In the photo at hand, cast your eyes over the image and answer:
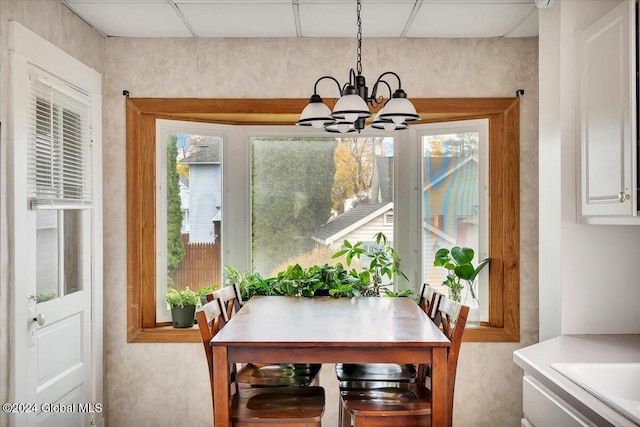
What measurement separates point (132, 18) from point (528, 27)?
241 cm

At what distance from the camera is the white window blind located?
2.77m

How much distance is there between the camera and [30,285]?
2.70 metres

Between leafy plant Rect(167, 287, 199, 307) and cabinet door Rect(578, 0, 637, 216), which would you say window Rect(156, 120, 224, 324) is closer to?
leafy plant Rect(167, 287, 199, 307)

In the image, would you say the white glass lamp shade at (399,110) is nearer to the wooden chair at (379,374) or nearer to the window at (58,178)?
the wooden chair at (379,374)

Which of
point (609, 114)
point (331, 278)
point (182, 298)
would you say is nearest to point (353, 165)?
point (331, 278)

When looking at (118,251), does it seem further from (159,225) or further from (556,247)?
(556,247)

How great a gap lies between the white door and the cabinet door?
2.52 meters

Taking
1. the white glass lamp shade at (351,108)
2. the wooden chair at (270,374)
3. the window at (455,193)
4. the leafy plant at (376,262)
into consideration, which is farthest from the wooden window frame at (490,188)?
the white glass lamp shade at (351,108)

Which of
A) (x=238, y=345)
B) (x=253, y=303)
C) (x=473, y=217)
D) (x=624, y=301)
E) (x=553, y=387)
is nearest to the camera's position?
(x=553, y=387)

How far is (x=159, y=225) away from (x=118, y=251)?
0.33 metres

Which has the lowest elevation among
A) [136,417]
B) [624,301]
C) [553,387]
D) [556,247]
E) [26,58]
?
[136,417]

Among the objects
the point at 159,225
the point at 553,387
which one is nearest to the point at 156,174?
the point at 159,225

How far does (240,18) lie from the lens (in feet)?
10.9

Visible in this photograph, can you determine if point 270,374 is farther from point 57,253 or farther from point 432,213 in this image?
point 432,213
